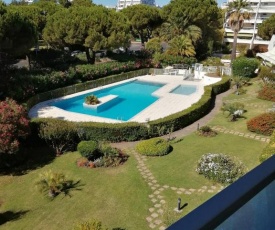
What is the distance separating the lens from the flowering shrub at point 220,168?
46.8 ft

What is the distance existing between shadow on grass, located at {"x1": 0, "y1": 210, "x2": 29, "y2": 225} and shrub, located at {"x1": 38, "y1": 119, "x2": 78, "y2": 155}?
5.83 m

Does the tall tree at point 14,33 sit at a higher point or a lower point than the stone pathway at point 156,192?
higher

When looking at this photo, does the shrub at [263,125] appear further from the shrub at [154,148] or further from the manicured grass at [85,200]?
the manicured grass at [85,200]

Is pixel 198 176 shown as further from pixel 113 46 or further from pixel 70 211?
pixel 113 46

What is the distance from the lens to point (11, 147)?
50.8 ft

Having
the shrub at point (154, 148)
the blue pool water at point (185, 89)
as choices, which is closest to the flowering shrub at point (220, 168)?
the shrub at point (154, 148)

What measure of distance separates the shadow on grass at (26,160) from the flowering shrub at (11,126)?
57.2 inches

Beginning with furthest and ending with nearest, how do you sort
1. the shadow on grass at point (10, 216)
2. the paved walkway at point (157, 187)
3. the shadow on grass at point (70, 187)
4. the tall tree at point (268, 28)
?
the tall tree at point (268, 28) < the shadow on grass at point (70, 187) < the shadow on grass at point (10, 216) < the paved walkway at point (157, 187)

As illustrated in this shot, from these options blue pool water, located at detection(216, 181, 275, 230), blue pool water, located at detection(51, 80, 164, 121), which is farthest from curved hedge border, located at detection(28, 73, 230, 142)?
blue pool water, located at detection(216, 181, 275, 230)

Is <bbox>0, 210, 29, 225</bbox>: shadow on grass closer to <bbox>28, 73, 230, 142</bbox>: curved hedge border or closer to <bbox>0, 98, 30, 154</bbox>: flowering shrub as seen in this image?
<bbox>0, 98, 30, 154</bbox>: flowering shrub

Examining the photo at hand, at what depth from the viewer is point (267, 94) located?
28.6 metres

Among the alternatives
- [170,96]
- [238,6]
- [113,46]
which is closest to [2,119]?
[170,96]

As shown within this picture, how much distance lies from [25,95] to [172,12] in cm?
3352

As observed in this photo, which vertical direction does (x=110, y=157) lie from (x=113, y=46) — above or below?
below
